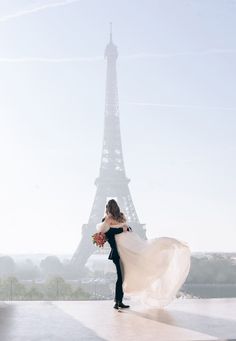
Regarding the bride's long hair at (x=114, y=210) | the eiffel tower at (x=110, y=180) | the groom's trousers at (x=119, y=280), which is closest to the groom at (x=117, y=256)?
the groom's trousers at (x=119, y=280)

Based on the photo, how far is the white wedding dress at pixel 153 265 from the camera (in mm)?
8898

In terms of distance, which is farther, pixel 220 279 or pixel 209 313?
pixel 220 279

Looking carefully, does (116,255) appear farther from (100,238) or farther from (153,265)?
(153,265)

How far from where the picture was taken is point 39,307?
927cm

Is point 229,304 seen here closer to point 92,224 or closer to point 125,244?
point 125,244

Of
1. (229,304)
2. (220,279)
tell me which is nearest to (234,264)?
(220,279)

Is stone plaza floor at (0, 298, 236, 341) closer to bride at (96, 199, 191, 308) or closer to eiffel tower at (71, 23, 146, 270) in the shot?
bride at (96, 199, 191, 308)

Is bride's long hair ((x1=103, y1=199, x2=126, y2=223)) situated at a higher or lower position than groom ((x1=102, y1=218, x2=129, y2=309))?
higher

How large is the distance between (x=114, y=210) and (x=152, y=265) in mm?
1085

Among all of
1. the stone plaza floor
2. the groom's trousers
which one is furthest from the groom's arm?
the stone plaza floor

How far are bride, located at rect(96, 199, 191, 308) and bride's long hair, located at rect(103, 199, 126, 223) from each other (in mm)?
60

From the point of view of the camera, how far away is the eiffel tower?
58875mm

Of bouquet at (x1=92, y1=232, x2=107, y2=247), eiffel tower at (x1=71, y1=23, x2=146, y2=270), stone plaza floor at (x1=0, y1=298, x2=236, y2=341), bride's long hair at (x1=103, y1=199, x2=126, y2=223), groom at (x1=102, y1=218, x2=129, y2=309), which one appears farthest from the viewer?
eiffel tower at (x1=71, y1=23, x2=146, y2=270)

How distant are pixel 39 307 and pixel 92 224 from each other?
49.4m
